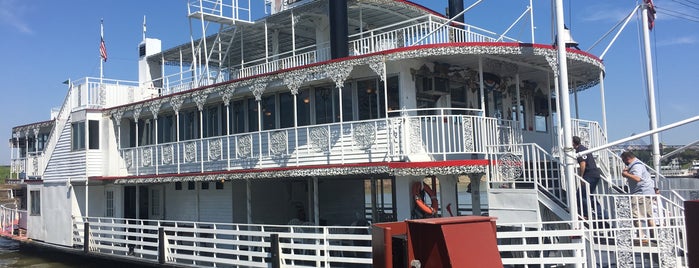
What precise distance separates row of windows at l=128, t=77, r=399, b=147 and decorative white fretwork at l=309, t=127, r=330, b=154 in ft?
1.91

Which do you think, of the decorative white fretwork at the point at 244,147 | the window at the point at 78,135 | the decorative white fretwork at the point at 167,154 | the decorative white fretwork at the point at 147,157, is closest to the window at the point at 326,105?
the decorative white fretwork at the point at 244,147

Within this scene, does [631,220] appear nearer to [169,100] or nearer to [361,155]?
[361,155]

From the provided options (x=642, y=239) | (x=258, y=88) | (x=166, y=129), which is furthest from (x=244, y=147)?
(x=642, y=239)

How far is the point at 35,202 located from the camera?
22.1 metres

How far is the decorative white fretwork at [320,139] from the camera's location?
44.0 feet

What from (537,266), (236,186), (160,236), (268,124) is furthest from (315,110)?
(537,266)

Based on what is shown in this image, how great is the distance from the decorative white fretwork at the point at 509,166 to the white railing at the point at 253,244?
116 inches

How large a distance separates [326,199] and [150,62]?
1191 centimetres

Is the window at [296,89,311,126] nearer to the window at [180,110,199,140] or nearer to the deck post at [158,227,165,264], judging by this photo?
the deck post at [158,227,165,264]

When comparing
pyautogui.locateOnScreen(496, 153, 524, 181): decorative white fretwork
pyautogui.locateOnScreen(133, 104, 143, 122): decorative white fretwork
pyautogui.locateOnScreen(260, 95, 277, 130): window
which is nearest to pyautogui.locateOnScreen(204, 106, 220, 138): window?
pyautogui.locateOnScreen(260, 95, 277, 130): window

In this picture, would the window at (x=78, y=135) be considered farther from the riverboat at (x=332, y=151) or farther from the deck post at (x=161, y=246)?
the deck post at (x=161, y=246)

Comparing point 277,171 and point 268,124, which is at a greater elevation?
point 268,124

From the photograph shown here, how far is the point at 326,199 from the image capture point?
61.9 ft

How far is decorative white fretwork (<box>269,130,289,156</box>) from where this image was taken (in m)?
14.5
